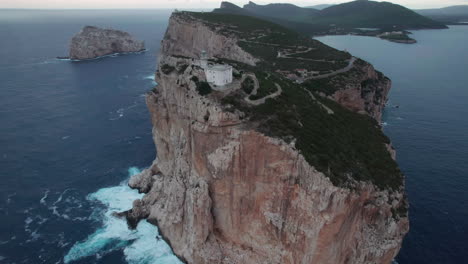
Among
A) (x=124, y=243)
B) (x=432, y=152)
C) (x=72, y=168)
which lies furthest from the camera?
(x=432, y=152)

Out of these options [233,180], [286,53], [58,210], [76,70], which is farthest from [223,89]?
[76,70]

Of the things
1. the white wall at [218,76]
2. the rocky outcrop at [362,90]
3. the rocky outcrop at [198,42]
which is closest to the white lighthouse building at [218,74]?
the white wall at [218,76]

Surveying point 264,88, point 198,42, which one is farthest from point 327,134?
point 198,42

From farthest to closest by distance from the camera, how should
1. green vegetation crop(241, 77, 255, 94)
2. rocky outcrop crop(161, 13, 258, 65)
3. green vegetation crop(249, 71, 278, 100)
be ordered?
rocky outcrop crop(161, 13, 258, 65) → green vegetation crop(241, 77, 255, 94) → green vegetation crop(249, 71, 278, 100)

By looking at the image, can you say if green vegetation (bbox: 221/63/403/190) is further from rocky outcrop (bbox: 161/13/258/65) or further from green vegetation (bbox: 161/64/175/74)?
rocky outcrop (bbox: 161/13/258/65)

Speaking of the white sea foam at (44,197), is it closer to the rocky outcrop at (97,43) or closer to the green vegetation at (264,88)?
the green vegetation at (264,88)

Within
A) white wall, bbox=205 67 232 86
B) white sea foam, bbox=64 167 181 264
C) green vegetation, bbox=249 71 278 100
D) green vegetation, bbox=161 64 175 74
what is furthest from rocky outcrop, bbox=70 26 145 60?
white wall, bbox=205 67 232 86

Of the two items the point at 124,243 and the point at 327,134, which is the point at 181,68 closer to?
the point at 327,134
